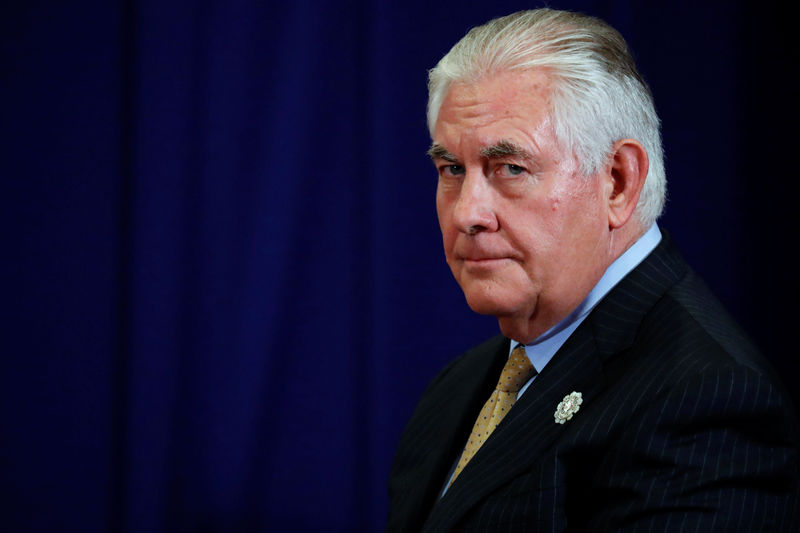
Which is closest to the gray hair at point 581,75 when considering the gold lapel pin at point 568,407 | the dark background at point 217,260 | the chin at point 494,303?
the chin at point 494,303

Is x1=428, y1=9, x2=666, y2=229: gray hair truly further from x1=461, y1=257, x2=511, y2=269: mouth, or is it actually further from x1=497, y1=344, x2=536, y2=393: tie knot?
x1=497, y1=344, x2=536, y2=393: tie knot

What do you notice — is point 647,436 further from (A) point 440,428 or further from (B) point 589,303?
(A) point 440,428

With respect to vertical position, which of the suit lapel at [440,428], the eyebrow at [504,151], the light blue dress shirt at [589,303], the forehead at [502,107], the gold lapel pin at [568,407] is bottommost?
the suit lapel at [440,428]

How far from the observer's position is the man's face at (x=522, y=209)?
1.22 m

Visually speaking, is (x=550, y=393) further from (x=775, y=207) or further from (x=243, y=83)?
(x=243, y=83)

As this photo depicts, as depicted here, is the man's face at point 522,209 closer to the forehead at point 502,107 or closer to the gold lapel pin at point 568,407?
the forehead at point 502,107

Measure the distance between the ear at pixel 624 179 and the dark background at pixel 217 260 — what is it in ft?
2.91

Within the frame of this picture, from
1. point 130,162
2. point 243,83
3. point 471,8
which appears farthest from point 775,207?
point 130,162

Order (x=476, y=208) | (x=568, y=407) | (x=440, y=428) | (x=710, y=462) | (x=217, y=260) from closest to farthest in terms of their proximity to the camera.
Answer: (x=710, y=462) < (x=568, y=407) < (x=476, y=208) < (x=440, y=428) < (x=217, y=260)

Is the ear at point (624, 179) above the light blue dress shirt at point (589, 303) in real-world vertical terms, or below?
above

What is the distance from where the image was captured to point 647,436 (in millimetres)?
984

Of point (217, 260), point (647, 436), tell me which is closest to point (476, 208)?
point (647, 436)

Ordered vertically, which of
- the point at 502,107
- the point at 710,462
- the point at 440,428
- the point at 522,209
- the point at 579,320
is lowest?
the point at 440,428

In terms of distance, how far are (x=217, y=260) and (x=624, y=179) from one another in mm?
1234
